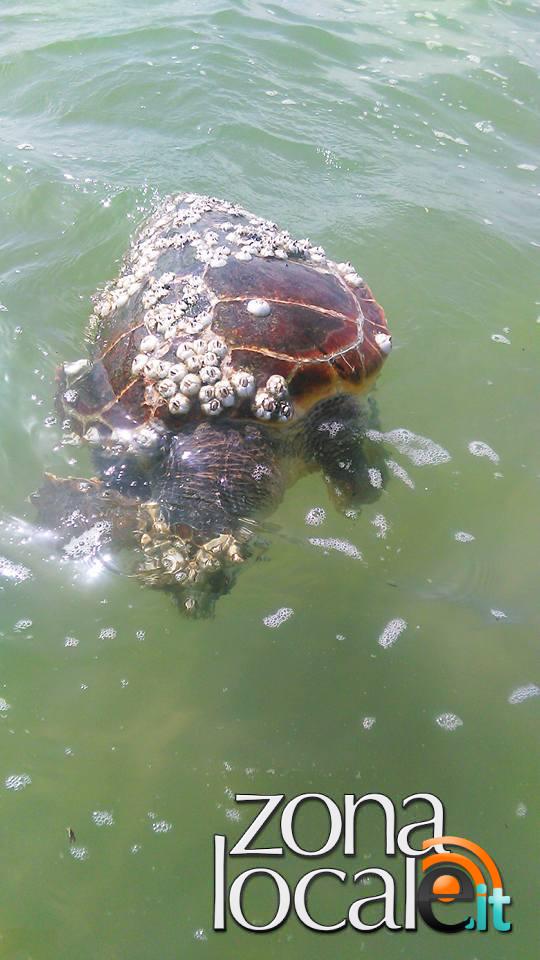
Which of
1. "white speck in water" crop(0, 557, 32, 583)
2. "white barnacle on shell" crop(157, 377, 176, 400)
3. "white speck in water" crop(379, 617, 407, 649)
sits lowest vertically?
"white speck in water" crop(0, 557, 32, 583)

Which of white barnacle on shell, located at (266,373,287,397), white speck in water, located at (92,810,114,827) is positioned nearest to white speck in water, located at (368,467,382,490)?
white barnacle on shell, located at (266,373,287,397)

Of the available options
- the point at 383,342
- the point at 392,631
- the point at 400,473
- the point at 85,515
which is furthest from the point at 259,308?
the point at 392,631

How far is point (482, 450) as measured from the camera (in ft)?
14.0

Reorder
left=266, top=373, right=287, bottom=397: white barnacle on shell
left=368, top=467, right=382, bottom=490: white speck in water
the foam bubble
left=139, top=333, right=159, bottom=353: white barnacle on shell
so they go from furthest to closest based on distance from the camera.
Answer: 1. the foam bubble
2. left=368, top=467, right=382, bottom=490: white speck in water
3. left=139, top=333, right=159, bottom=353: white barnacle on shell
4. left=266, top=373, right=287, bottom=397: white barnacle on shell

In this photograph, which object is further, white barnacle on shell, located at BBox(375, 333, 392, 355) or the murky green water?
white barnacle on shell, located at BBox(375, 333, 392, 355)

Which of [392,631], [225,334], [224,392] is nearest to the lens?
[392,631]

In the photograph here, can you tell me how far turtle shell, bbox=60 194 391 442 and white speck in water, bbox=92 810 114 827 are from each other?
1.87m

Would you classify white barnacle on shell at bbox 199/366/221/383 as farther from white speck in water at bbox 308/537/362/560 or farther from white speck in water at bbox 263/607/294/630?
white speck in water at bbox 263/607/294/630

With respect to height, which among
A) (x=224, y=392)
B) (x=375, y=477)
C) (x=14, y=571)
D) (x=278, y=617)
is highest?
(x=224, y=392)

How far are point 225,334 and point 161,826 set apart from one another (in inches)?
92.3

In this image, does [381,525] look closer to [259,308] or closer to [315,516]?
[315,516]

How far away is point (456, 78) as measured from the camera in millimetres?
8195

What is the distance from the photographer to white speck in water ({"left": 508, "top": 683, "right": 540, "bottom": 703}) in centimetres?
312

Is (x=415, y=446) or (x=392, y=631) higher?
(x=415, y=446)
